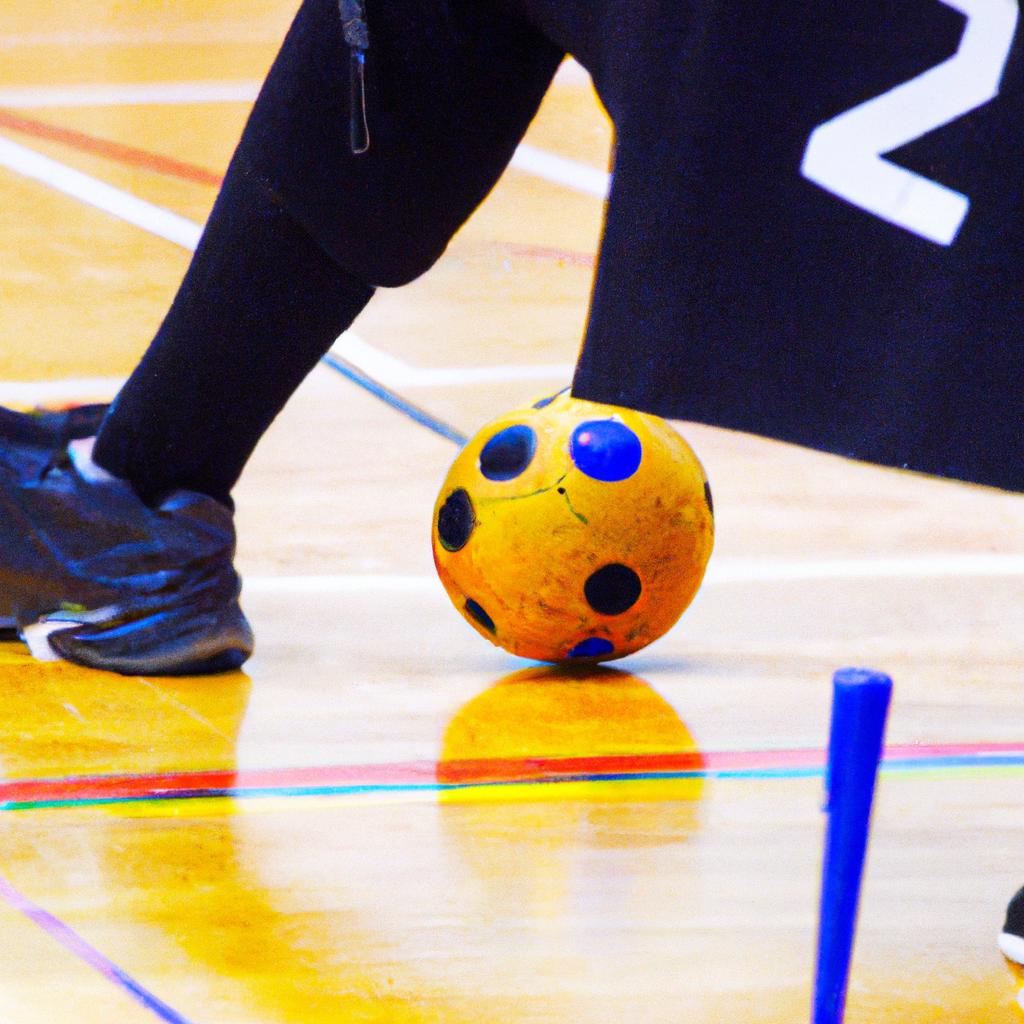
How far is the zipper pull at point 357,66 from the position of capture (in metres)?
1.43

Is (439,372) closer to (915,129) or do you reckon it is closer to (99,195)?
(99,195)

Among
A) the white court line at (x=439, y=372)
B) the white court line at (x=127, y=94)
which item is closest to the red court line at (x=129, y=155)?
the white court line at (x=127, y=94)

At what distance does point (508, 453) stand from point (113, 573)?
493 mm

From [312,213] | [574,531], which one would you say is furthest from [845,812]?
[574,531]

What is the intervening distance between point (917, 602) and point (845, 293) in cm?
138

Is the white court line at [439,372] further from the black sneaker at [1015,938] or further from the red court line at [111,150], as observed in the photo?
the black sneaker at [1015,938]

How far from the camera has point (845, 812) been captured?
1036 millimetres

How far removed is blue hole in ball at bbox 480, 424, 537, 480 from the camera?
6.97 feet

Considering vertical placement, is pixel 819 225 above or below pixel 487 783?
above

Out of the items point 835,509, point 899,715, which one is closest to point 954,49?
point 899,715

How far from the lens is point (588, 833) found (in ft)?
5.32

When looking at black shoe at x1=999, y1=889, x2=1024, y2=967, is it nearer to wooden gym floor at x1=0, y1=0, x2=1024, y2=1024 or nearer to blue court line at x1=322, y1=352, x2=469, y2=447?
wooden gym floor at x1=0, y1=0, x2=1024, y2=1024

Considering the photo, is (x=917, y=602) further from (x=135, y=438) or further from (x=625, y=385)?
(x=625, y=385)

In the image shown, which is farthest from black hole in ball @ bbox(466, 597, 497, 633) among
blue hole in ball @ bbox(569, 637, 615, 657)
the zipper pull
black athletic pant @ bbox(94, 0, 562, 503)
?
the zipper pull
